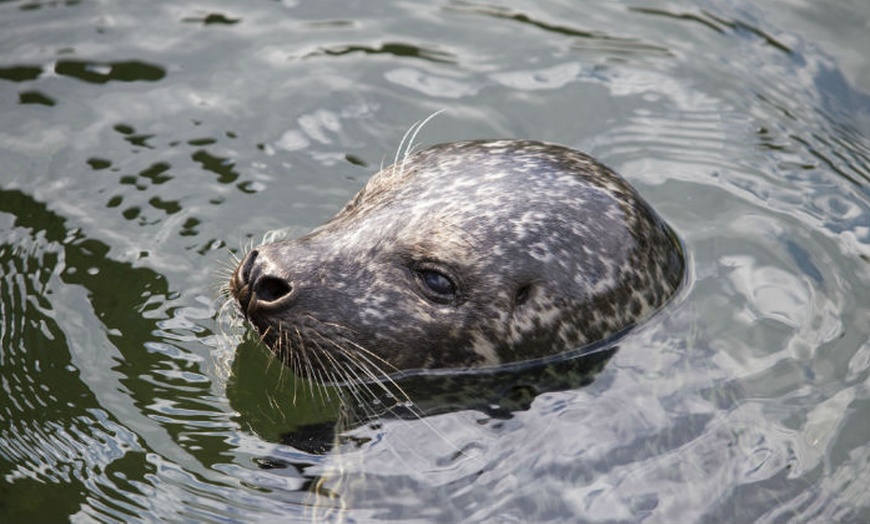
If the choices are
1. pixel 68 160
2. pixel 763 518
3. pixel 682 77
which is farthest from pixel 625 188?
pixel 68 160

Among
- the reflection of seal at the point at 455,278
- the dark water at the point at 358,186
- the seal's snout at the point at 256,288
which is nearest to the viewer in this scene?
the dark water at the point at 358,186

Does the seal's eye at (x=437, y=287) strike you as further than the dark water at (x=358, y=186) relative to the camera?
Yes

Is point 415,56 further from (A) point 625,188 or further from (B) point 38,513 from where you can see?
(B) point 38,513

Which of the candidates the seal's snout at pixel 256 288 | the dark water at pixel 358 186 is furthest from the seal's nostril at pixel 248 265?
the dark water at pixel 358 186

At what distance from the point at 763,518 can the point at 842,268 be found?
2349mm

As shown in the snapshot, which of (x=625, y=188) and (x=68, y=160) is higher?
(x=625, y=188)

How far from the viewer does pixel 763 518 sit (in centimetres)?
595

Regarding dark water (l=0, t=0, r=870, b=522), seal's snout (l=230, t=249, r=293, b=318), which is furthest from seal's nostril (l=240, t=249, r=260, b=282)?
dark water (l=0, t=0, r=870, b=522)

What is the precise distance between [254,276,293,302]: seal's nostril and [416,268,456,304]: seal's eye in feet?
2.28

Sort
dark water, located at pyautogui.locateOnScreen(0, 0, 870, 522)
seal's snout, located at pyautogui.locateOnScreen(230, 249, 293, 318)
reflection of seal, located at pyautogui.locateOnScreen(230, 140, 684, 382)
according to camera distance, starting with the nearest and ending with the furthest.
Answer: dark water, located at pyautogui.locateOnScreen(0, 0, 870, 522) → seal's snout, located at pyautogui.locateOnScreen(230, 249, 293, 318) → reflection of seal, located at pyautogui.locateOnScreen(230, 140, 684, 382)

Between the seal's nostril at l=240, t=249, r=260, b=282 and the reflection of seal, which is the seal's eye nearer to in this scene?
the reflection of seal

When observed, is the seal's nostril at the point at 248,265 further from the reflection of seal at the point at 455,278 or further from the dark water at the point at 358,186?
the dark water at the point at 358,186

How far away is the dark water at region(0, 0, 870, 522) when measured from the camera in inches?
241

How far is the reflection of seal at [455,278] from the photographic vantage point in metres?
6.39
